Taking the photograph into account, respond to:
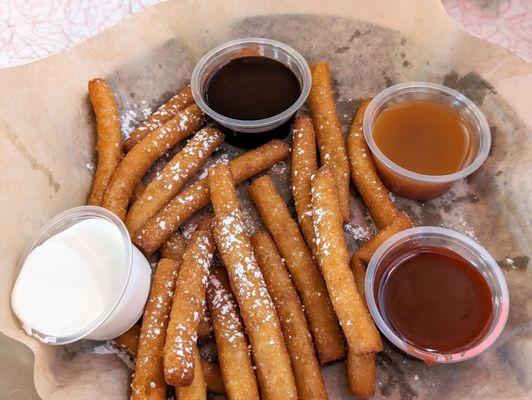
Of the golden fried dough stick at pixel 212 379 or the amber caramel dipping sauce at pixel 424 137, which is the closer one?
the golden fried dough stick at pixel 212 379

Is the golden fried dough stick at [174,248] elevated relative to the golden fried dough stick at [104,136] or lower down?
lower down

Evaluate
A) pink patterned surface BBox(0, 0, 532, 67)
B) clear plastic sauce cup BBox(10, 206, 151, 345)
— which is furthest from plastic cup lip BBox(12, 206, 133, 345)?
pink patterned surface BBox(0, 0, 532, 67)

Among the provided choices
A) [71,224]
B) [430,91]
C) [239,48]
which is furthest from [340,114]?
[71,224]

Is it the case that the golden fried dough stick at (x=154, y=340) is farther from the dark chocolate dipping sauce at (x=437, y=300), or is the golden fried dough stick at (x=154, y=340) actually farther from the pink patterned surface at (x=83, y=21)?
the pink patterned surface at (x=83, y=21)

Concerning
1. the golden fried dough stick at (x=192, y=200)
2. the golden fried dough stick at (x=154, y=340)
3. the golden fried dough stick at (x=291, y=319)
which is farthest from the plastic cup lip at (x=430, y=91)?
the golden fried dough stick at (x=154, y=340)

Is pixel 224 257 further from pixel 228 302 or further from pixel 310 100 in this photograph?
pixel 310 100
